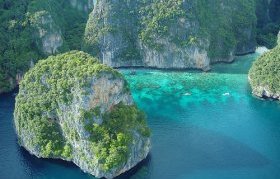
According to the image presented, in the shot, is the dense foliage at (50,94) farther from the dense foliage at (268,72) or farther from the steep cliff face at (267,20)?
the steep cliff face at (267,20)

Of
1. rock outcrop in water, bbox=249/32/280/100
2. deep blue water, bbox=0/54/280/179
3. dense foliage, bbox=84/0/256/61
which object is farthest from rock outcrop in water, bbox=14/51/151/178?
dense foliage, bbox=84/0/256/61

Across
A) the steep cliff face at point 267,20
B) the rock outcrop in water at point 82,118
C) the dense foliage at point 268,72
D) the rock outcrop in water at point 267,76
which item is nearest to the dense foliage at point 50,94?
the rock outcrop in water at point 82,118

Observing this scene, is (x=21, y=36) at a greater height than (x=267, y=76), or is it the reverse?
(x=21, y=36)

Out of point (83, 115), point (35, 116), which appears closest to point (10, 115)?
point (35, 116)

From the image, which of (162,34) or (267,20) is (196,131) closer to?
(162,34)

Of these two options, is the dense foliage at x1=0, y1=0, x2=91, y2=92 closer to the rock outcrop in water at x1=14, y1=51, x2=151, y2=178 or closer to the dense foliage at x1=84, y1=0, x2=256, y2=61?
the dense foliage at x1=84, y1=0, x2=256, y2=61

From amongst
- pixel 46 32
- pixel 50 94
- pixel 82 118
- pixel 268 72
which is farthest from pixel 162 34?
pixel 82 118

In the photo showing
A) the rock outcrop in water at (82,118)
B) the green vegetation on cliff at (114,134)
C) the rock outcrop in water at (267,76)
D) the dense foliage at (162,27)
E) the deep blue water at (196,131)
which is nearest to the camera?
the green vegetation on cliff at (114,134)

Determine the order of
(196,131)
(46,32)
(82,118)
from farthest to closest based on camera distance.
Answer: (46,32) < (196,131) < (82,118)
